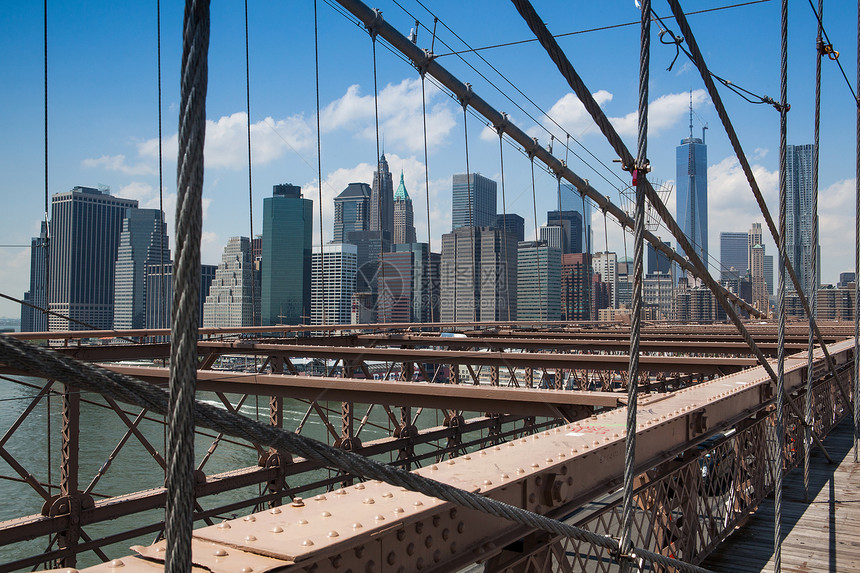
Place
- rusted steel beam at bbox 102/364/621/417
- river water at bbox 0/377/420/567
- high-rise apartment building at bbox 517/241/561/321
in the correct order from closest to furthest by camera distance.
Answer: rusted steel beam at bbox 102/364/621/417 → river water at bbox 0/377/420/567 → high-rise apartment building at bbox 517/241/561/321

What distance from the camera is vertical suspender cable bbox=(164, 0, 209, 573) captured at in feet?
4.11

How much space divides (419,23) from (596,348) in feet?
41.1

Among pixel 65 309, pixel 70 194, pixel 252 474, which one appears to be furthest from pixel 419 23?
pixel 70 194

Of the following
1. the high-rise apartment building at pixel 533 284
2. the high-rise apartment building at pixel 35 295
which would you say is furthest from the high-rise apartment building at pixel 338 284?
the high-rise apartment building at pixel 533 284

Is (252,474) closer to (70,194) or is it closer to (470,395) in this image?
(470,395)

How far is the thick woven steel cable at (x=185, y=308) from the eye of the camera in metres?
1.25

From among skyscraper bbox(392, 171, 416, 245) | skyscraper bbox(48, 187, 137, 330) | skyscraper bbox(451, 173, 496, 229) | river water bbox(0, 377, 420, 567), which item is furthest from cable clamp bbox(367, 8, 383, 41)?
skyscraper bbox(451, 173, 496, 229)

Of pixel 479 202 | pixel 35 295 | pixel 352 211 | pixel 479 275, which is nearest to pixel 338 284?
pixel 35 295

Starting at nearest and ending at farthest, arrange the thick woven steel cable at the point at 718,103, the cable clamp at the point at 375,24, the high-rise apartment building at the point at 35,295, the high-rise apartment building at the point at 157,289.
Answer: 1. the thick woven steel cable at the point at 718,103
2. the cable clamp at the point at 375,24
3. the high-rise apartment building at the point at 35,295
4. the high-rise apartment building at the point at 157,289

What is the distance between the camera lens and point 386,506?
2.47 m

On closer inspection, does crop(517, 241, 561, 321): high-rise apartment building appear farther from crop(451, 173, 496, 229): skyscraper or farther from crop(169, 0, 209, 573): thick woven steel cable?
crop(169, 0, 209, 573): thick woven steel cable

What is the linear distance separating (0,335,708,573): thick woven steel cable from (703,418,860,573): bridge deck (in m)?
4.59

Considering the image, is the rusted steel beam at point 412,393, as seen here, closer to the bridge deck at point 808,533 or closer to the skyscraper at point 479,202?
the bridge deck at point 808,533

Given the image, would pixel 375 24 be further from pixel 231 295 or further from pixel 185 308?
pixel 231 295
